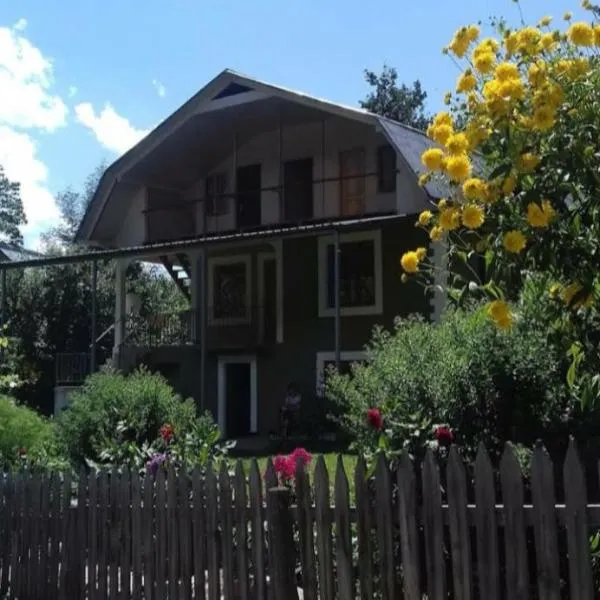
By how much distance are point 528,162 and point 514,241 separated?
311 millimetres

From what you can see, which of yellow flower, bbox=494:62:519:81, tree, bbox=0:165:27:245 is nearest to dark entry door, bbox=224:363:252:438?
yellow flower, bbox=494:62:519:81

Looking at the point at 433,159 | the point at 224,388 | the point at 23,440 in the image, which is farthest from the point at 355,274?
the point at 433,159

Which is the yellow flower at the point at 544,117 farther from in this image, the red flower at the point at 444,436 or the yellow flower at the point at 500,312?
the red flower at the point at 444,436

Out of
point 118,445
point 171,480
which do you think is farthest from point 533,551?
point 118,445

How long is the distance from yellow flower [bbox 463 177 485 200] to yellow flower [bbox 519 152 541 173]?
0.17 m

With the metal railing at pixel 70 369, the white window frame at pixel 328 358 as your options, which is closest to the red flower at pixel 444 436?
the white window frame at pixel 328 358

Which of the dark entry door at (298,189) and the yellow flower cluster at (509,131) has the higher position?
the dark entry door at (298,189)

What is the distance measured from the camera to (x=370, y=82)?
5253 cm

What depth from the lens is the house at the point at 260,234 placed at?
21078mm

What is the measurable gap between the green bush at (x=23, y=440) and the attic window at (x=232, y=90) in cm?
1313

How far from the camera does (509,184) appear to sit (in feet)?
11.2

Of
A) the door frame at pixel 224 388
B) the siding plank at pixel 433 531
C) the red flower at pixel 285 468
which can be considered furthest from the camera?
the door frame at pixel 224 388

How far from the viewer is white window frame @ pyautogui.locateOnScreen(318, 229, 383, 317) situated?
21.2 metres

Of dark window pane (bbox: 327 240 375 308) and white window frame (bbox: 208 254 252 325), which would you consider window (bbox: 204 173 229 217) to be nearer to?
white window frame (bbox: 208 254 252 325)
